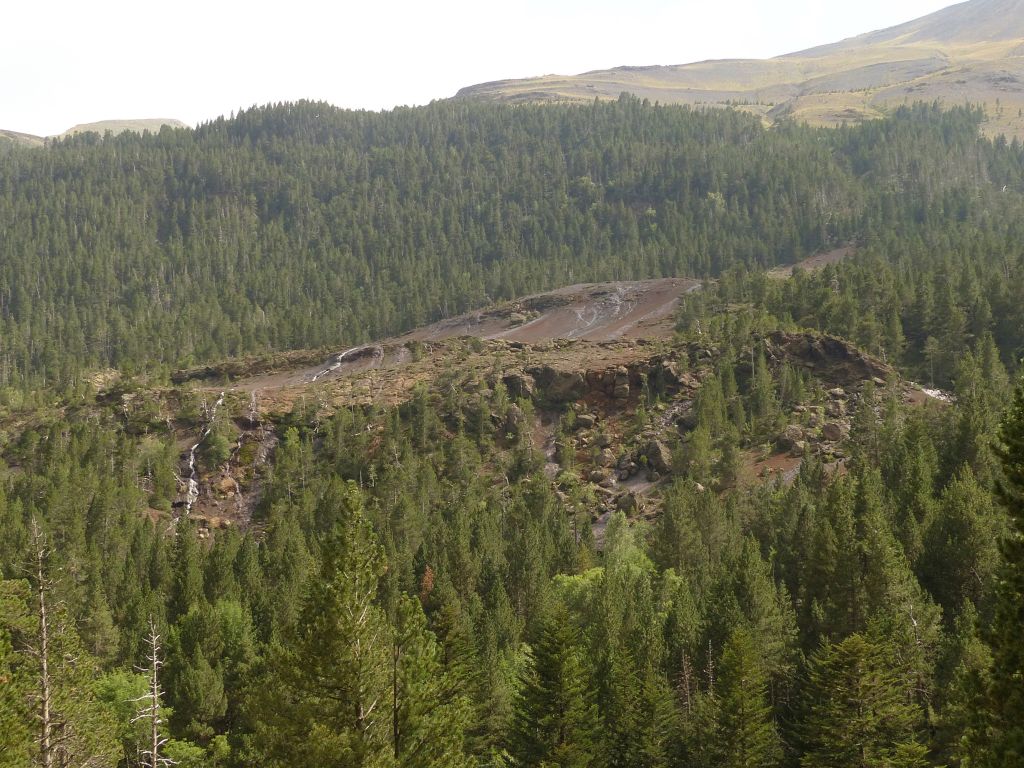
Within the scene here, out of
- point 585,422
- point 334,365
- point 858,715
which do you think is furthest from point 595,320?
point 858,715

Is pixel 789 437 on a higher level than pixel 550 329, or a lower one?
lower

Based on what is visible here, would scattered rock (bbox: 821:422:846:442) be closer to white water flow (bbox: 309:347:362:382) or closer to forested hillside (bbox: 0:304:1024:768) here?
forested hillside (bbox: 0:304:1024:768)

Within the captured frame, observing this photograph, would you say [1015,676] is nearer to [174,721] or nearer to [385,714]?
[385,714]

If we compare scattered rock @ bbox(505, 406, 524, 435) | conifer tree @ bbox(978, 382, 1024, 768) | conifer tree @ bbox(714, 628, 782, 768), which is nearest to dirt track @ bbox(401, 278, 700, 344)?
scattered rock @ bbox(505, 406, 524, 435)

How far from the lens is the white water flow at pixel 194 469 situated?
131 metres

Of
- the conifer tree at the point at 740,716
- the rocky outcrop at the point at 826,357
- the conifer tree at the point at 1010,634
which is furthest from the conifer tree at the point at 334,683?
the rocky outcrop at the point at 826,357

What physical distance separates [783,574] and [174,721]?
157ft

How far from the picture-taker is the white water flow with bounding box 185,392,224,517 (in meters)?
131

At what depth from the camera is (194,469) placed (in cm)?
13800

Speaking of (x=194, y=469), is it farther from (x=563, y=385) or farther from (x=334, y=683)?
(x=334, y=683)

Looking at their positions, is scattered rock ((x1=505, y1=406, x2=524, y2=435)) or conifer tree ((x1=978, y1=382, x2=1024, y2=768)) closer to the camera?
conifer tree ((x1=978, y1=382, x2=1024, y2=768))

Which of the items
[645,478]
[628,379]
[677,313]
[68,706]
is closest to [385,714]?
[68,706]

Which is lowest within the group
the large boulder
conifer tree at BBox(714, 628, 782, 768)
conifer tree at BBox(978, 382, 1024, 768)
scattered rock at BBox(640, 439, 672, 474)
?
scattered rock at BBox(640, 439, 672, 474)

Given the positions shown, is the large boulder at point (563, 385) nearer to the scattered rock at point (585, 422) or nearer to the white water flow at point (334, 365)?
the scattered rock at point (585, 422)
